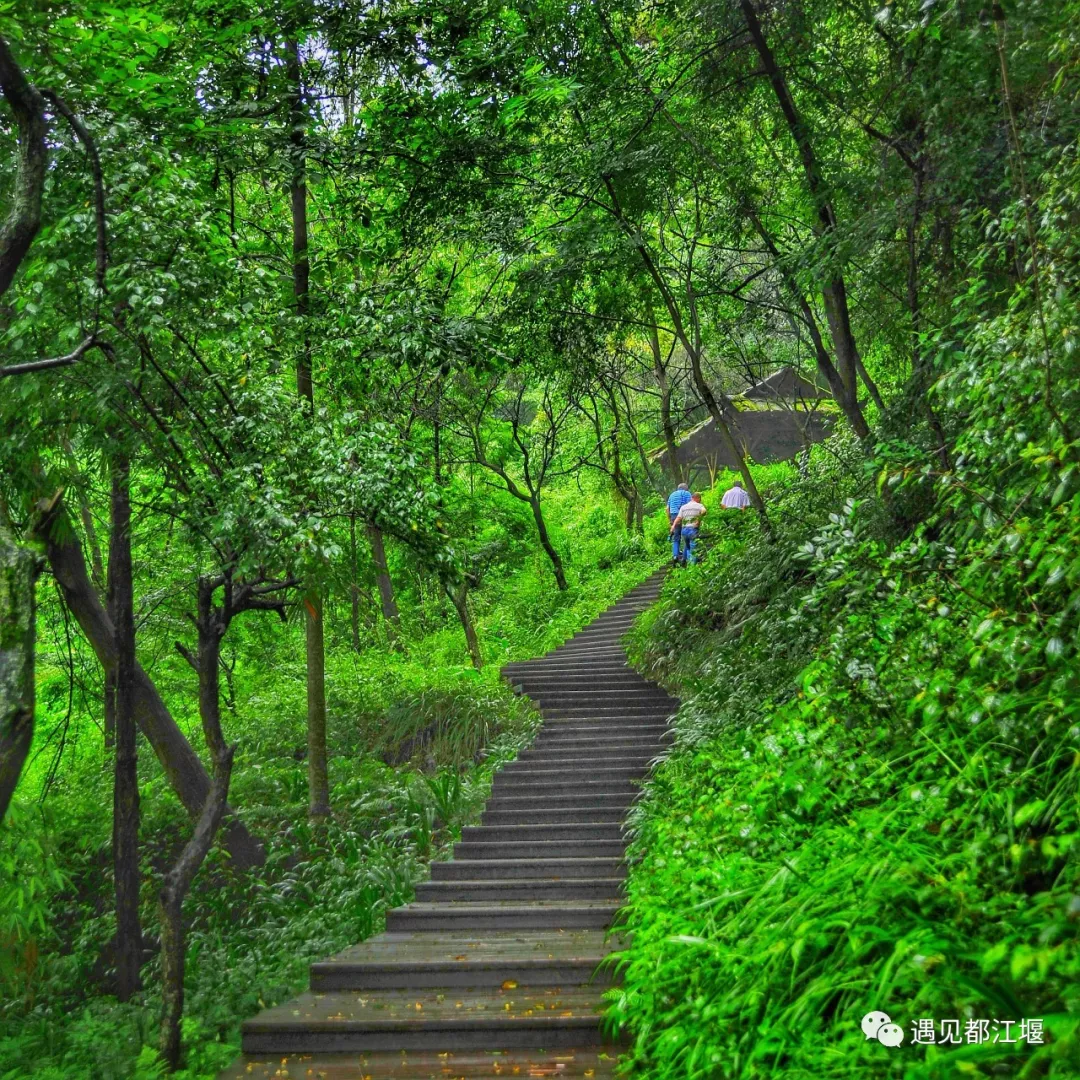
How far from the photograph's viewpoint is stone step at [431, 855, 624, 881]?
28.8 ft

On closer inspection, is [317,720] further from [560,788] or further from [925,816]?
[925,816]

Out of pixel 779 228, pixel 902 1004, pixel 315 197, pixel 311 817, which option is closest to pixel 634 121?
pixel 779 228

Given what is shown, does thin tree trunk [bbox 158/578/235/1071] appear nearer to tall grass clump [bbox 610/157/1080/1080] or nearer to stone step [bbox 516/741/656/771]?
tall grass clump [bbox 610/157/1080/1080]

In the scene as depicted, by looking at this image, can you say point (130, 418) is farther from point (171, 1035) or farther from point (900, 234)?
point (900, 234)

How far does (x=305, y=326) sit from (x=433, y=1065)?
5.95 metres

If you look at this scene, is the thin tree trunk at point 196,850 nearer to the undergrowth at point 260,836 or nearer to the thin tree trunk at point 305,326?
the undergrowth at point 260,836

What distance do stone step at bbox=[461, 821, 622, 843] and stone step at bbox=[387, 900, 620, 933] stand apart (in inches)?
54.3

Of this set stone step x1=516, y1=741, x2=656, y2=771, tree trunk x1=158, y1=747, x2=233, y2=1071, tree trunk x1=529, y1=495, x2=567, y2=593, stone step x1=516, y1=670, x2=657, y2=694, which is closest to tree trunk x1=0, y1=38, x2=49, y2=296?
tree trunk x1=158, y1=747, x2=233, y2=1071

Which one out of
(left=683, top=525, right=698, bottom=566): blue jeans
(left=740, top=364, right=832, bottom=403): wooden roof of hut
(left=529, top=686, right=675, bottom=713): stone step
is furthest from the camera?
(left=740, top=364, right=832, bottom=403): wooden roof of hut

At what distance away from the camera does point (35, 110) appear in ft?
13.9

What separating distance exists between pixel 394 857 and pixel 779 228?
8.71m

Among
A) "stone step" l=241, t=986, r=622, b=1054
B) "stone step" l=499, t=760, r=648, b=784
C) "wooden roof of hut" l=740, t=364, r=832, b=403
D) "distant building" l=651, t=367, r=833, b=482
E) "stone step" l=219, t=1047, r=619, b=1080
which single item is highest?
"wooden roof of hut" l=740, t=364, r=832, b=403

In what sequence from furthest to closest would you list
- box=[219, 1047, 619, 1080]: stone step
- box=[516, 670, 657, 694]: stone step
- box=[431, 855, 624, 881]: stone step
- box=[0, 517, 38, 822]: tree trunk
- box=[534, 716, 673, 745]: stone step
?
box=[516, 670, 657, 694]: stone step → box=[534, 716, 673, 745]: stone step → box=[431, 855, 624, 881]: stone step → box=[219, 1047, 619, 1080]: stone step → box=[0, 517, 38, 822]: tree trunk

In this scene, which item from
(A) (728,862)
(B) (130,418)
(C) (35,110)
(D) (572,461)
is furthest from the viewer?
(D) (572,461)
